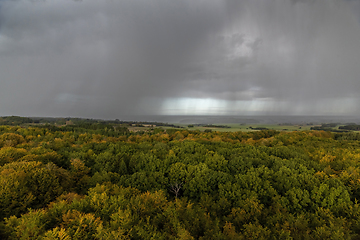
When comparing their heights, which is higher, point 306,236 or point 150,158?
point 150,158

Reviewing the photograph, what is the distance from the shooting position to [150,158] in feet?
111

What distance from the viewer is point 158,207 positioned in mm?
17656

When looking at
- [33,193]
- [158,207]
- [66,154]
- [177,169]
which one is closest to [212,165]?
[177,169]

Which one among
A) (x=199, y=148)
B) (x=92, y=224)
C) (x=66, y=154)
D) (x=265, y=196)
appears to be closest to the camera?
(x=92, y=224)

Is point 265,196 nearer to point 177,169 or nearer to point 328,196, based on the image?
point 328,196

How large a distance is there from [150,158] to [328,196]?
3199 cm

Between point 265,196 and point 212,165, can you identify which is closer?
point 265,196

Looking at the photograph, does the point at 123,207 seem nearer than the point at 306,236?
No

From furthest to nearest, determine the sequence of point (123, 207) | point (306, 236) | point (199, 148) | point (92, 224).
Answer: point (199, 148) → point (123, 207) → point (306, 236) → point (92, 224)

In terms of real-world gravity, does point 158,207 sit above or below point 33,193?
below

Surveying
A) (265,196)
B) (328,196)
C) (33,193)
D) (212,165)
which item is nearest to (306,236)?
(265,196)

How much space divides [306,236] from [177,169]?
68.8 feet

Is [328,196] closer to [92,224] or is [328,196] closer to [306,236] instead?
[306,236]

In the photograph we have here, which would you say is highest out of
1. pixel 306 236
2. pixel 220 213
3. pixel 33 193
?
pixel 33 193
